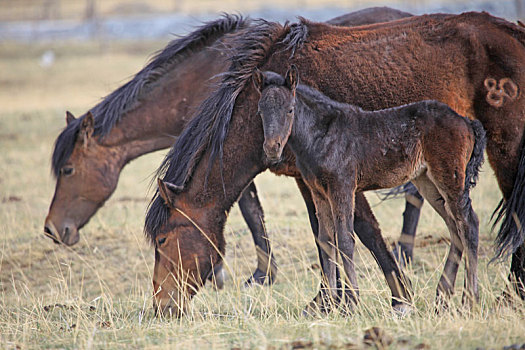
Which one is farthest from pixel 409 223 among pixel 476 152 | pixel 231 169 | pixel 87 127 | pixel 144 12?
pixel 144 12

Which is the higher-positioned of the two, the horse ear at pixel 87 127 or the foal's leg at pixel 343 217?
the horse ear at pixel 87 127

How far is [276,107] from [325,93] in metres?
0.96

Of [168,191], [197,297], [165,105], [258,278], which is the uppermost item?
[165,105]

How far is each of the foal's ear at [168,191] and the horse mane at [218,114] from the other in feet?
0.24

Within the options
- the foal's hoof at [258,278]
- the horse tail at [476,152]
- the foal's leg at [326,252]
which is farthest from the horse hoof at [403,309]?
the foal's hoof at [258,278]

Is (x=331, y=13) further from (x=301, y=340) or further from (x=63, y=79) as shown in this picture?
(x=301, y=340)

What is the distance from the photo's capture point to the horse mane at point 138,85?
6781 millimetres

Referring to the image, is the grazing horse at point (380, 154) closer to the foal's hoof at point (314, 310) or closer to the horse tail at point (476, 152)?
the horse tail at point (476, 152)

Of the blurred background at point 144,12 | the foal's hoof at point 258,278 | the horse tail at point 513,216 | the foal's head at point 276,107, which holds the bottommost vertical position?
the foal's hoof at point 258,278

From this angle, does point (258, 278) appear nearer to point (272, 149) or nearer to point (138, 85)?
point (138, 85)

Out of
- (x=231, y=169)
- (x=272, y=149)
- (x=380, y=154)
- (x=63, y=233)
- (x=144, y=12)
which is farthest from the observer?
(x=144, y=12)

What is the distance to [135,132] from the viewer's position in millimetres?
6848

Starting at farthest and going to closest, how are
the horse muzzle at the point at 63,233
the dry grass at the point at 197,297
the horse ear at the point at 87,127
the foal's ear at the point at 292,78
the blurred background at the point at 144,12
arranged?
the blurred background at the point at 144,12, the horse muzzle at the point at 63,233, the horse ear at the point at 87,127, the foal's ear at the point at 292,78, the dry grass at the point at 197,297

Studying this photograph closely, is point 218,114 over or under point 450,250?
over
